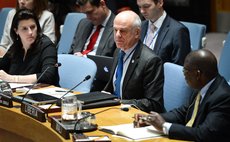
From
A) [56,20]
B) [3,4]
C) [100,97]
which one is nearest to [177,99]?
[100,97]

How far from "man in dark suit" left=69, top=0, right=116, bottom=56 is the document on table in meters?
2.32

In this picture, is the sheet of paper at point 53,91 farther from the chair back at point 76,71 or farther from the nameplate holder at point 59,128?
the nameplate holder at point 59,128

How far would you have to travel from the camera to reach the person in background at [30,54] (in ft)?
16.1

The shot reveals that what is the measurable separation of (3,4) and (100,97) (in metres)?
5.01

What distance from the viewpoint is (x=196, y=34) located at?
589cm

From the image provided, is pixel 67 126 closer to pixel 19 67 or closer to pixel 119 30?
pixel 119 30

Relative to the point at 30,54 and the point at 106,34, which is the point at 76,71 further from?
the point at 106,34

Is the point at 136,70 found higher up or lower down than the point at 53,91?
higher up

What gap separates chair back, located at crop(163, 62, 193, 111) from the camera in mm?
4359

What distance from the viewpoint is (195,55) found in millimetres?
3447

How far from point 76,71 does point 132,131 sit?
1.72 meters

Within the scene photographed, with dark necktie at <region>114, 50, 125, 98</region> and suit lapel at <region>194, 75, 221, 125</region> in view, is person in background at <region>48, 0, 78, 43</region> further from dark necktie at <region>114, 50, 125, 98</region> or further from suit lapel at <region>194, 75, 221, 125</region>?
suit lapel at <region>194, 75, 221, 125</region>

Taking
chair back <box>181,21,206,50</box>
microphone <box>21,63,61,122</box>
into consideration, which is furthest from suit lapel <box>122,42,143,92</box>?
chair back <box>181,21,206,50</box>

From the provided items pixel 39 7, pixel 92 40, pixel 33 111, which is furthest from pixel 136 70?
pixel 39 7
